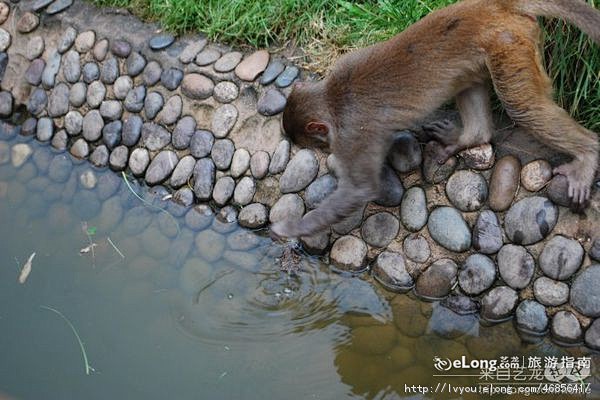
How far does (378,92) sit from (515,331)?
177cm

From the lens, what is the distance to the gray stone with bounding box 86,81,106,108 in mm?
6543

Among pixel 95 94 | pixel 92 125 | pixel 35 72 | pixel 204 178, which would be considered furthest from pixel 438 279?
pixel 35 72

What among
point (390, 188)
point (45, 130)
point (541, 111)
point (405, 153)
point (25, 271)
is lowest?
point (25, 271)

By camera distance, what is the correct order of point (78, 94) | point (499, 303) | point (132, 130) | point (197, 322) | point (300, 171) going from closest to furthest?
point (499, 303)
point (197, 322)
point (300, 171)
point (132, 130)
point (78, 94)

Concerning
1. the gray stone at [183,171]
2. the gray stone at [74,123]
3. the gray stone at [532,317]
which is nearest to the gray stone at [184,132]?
the gray stone at [183,171]

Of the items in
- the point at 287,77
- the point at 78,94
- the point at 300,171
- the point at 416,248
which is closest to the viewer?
the point at 416,248

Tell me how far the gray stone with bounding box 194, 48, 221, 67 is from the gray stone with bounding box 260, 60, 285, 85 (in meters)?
0.52

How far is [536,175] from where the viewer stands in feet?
15.4

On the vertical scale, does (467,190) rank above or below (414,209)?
above

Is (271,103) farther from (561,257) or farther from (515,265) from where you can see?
(561,257)

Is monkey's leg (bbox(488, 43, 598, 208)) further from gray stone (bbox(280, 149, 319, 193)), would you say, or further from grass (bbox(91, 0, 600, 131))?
gray stone (bbox(280, 149, 319, 193))

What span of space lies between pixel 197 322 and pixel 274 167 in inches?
51.8

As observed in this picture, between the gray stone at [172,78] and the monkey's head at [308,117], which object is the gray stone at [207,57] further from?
the monkey's head at [308,117]

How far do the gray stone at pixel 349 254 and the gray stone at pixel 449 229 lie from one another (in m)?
0.55
